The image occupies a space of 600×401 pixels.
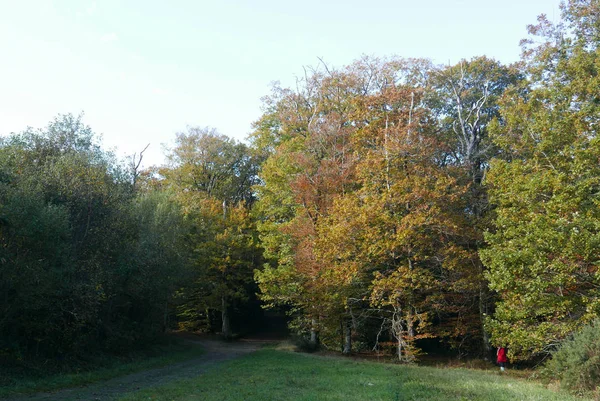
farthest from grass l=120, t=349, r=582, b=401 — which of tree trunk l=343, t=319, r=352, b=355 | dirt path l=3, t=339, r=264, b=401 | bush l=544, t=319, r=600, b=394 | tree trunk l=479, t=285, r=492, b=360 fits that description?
tree trunk l=479, t=285, r=492, b=360

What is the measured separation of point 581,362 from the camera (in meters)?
16.2

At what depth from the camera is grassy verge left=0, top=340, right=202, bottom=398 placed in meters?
17.3

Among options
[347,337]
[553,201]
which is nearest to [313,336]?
[347,337]

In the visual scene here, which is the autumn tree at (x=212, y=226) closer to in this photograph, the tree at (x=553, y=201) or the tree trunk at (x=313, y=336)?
the tree trunk at (x=313, y=336)

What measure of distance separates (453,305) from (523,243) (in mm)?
8968

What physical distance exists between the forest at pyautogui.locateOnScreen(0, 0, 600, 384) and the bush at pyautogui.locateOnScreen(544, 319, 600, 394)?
1.85 meters

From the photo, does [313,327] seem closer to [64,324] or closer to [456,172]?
[456,172]

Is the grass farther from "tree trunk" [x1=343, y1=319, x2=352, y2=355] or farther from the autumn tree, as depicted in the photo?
the autumn tree

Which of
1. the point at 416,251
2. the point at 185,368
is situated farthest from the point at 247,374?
the point at 416,251

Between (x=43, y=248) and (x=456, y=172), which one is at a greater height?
(x=456, y=172)

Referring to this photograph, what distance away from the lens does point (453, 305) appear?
96.3ft

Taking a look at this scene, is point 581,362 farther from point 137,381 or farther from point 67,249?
point 67,249

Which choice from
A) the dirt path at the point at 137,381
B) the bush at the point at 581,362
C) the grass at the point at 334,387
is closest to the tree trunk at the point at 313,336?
the dirt path at the point at 137,381

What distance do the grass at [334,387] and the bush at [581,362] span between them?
2.92 ft
